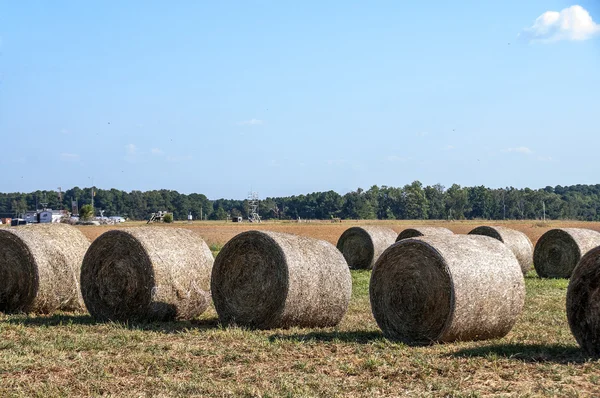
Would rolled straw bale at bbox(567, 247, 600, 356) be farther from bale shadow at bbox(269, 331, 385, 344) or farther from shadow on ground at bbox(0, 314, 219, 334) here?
shadow on ground at bbox(0, 314, 219, 334)

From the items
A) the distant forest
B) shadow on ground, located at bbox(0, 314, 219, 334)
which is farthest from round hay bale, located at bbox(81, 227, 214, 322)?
the distant forest

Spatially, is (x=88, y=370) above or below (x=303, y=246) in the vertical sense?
below

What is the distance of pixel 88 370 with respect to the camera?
935 centimetres

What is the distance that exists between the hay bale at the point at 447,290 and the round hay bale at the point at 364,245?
606 inches

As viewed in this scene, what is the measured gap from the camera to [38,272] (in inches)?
593

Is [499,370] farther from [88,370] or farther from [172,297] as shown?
[172,297]

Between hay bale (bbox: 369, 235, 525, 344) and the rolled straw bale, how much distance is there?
1.13 m

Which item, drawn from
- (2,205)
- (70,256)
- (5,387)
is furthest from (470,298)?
(2,205)

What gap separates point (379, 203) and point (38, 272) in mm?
146195

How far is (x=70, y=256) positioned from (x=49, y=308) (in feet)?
3.59

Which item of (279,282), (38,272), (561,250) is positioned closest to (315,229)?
(561,250)

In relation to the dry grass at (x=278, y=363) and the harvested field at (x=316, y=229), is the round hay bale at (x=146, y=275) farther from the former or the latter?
the harvested field at (x=316, y=229)

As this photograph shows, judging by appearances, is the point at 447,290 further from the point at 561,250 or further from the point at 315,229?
the point at 315,229

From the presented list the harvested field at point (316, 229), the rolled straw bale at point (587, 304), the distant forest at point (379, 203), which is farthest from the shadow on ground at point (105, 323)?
the distant forest at point (379, 203)
